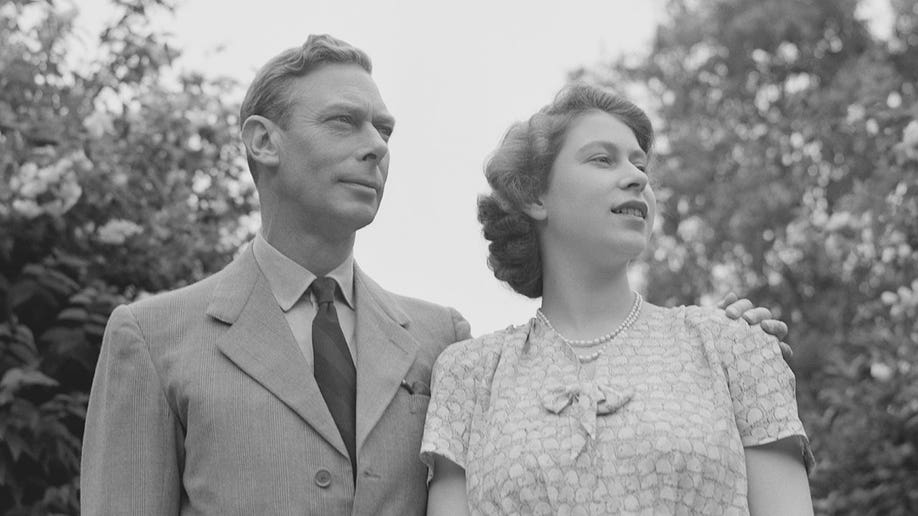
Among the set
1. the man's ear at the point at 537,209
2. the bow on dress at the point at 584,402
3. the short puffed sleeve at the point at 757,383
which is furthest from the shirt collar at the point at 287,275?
the short puffed sleeve at the point at 757,383

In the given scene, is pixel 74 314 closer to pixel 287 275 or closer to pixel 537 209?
pixel 287 275

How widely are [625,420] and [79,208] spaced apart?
3.45m

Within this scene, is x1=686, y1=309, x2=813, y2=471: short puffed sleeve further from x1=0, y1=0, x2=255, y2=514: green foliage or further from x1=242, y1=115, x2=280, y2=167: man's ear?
x1=0, y1=0, x2=255, y2=514: green foliage

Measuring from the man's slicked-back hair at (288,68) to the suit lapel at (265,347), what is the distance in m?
0.35

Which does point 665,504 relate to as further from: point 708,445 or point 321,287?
point 321,287

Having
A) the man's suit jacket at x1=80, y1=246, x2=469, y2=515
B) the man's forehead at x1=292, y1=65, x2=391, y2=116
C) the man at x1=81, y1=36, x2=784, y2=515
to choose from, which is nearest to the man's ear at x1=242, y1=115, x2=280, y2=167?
the man at x1=81, y1=36, x2=784, y2=515

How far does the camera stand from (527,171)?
3492 millimetres

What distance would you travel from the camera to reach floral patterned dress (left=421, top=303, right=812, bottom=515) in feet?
9.72

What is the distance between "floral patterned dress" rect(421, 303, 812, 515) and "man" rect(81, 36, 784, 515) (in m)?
0.13

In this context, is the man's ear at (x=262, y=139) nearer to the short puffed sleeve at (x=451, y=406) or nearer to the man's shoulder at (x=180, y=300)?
the man's shoulder at (x=180, y=300)

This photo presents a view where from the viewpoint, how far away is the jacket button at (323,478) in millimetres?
3082

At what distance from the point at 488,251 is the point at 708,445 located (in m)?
0.93

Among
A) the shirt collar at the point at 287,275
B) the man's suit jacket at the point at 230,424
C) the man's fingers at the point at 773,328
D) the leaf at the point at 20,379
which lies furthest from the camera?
the leaf at the point at 20,379

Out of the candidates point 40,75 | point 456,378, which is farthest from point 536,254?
point 40,75
